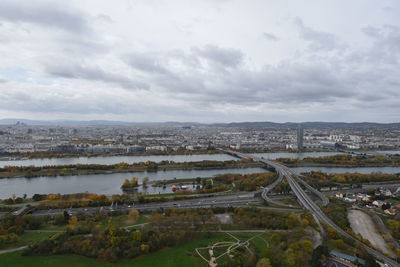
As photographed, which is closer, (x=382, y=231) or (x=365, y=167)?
(x=382, y=231)

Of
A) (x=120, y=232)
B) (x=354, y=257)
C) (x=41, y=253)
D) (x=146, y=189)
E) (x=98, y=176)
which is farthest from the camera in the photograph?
(x=98, y=176)

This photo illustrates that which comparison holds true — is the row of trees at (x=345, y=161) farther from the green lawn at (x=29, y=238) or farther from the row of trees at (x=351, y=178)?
the green lawn at (x=29, y=238)

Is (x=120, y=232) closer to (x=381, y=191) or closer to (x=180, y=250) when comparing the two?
(x=180, y=250)

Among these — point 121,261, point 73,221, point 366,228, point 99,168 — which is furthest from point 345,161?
point 73,221

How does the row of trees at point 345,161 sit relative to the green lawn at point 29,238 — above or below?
above

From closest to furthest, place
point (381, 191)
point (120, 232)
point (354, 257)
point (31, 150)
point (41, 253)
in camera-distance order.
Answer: point (354, 257) < point (41, 253) < point (120, 232) < point (381, 191) < point (31, 150)

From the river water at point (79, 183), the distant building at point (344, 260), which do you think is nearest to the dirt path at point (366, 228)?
the distant building at point (344, 260)

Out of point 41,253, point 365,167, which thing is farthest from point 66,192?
point 365,167

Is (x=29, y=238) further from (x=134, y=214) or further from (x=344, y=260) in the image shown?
(x=344, y=260)

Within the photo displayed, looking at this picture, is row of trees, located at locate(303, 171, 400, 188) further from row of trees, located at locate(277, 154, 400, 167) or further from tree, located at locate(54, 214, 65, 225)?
tree, located at locate(54, 214, 65, 225)
